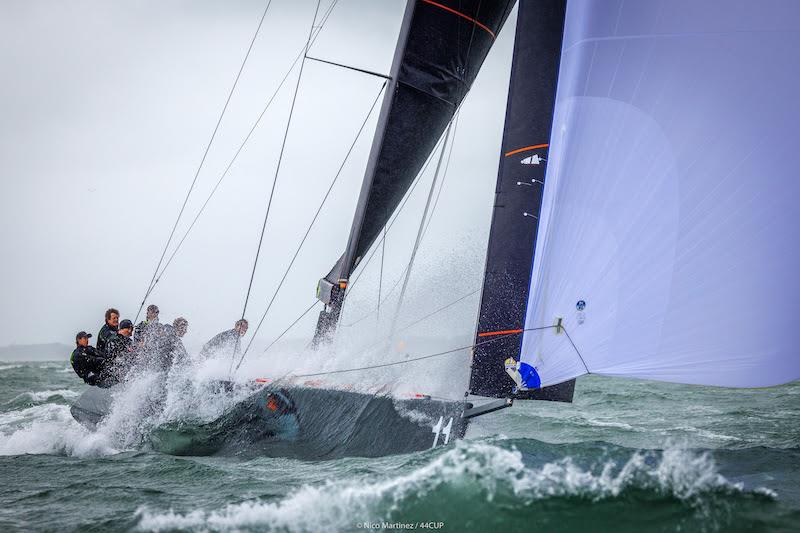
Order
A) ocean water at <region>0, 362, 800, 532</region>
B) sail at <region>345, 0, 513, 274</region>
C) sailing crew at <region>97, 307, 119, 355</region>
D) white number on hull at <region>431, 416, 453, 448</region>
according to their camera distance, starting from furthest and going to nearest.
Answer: sailing crew at <region>97, 307, 119, 355</region> < sail at <region>345, 0, 513, 274</region> < white number on hull at <region>431, 416, 453, 448</region> < ocean water at <region>0, 362, 800, 532</region>

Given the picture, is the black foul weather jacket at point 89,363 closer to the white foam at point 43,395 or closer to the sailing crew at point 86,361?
the sailing crew at point 86,361

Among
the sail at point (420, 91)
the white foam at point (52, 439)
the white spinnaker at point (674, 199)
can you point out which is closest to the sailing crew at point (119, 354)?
the white foam at point (52, 439)

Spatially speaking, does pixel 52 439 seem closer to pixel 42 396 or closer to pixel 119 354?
pixel 119 354

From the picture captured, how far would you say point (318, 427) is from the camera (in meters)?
6.01

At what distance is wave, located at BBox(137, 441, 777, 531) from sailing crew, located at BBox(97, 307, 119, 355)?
4361 mm

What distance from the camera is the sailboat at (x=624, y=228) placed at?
13.6 ft

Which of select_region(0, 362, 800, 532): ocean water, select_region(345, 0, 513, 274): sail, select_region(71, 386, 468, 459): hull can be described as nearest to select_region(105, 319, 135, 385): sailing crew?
select_region(0, 362, 800, 532): ocean water

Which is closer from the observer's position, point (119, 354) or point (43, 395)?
point (119, 354)

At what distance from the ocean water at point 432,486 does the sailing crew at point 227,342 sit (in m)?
1.08

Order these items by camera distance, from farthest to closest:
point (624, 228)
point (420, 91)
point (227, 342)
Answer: point (227, 342)
point (420, 91)
point (624, 228)

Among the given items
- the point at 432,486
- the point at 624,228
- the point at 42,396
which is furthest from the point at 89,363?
the point at 624,228

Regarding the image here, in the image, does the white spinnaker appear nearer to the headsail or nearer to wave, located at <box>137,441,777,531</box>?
wave, located at <box>137,441,777,531</box>

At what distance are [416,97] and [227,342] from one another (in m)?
3.39

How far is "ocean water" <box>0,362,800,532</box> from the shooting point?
3.37 metres
